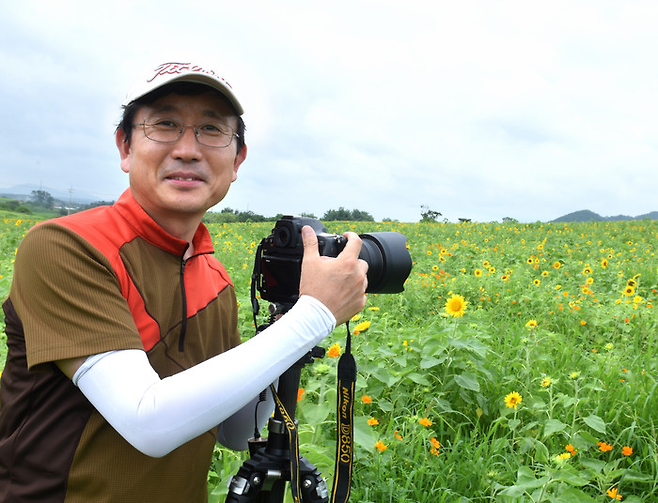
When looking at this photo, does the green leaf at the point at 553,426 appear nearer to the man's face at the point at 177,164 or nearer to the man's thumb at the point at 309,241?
the man's thumb at the point at 309,241

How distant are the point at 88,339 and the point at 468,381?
209 cm

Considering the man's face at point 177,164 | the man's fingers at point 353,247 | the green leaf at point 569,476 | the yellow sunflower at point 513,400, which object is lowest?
the green leaf at point 569,476

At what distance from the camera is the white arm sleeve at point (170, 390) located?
37.8 inches

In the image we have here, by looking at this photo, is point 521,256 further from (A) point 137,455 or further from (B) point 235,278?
(A) point 137,455

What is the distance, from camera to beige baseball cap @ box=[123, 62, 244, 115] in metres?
1.25

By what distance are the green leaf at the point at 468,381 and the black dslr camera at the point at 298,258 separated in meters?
1.30

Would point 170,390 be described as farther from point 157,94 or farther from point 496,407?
point 496,407

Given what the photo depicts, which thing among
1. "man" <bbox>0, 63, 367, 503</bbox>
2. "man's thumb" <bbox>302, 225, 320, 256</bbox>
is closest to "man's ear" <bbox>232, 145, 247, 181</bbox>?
"man" <bbox>0, 63, 367, 503</bbox>

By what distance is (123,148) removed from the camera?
4.71 ft

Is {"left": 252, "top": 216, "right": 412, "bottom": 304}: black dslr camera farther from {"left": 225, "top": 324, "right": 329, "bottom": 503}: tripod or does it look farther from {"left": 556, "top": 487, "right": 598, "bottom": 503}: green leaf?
{"left": 556, "top": 487, "right": 598, "bottom": 503}: green leaf

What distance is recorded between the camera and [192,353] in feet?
4.52

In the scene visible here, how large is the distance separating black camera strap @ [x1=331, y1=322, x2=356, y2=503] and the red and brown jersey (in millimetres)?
390

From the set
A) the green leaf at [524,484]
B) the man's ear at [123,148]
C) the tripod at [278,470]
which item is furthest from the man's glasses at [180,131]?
the green leaf at [524,484]

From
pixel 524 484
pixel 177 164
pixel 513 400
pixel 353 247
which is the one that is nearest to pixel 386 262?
pixel 353 247
